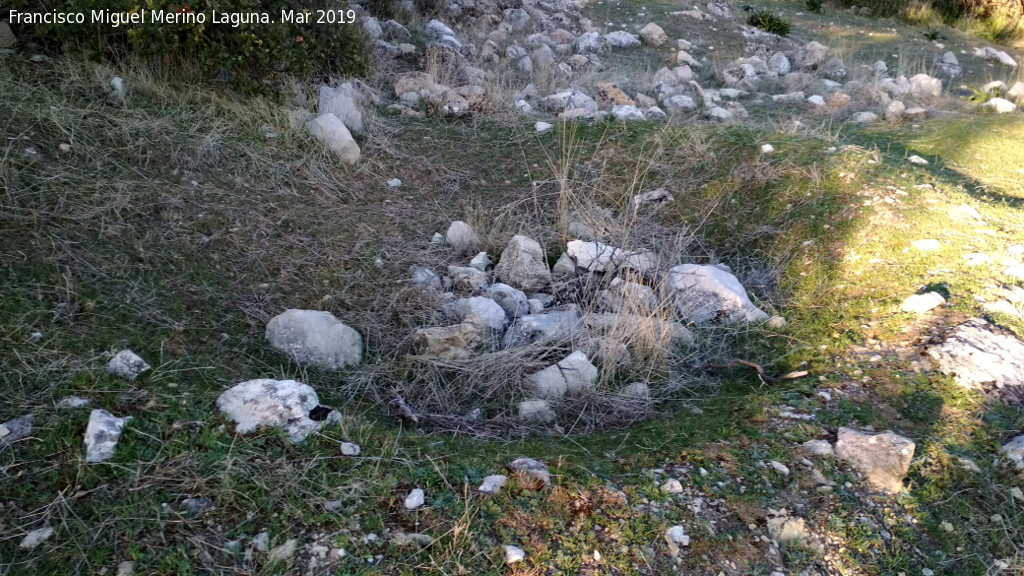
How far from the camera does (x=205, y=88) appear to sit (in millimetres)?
4219

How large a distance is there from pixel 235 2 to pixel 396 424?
9.33 ft

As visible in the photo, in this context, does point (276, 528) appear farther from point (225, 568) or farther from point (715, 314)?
point (715, 314)

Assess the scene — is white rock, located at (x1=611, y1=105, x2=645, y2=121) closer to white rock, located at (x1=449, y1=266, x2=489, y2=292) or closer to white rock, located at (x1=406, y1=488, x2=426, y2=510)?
white rock, located at (x1=449, y1=266, x2=489, y2=292)

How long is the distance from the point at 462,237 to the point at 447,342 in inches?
41.2

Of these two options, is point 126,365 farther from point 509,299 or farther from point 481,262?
point 481,262

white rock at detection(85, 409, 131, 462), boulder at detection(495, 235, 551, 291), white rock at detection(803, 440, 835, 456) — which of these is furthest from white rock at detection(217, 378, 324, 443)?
white rock at detection(803, 440, 835, 456)

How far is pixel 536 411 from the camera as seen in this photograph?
2529mm

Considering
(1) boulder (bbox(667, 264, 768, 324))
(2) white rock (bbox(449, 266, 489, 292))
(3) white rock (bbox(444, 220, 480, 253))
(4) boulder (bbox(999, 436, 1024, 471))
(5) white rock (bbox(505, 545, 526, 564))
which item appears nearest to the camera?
(5) white rock (bbox(505, 545, 526, 564))

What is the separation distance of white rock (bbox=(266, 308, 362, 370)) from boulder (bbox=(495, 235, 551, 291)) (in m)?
0.93

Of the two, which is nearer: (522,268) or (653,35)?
(522,268)

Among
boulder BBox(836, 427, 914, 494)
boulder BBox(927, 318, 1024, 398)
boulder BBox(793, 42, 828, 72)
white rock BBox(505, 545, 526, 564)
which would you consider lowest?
white rock BBox(505, 545, 526, 564)

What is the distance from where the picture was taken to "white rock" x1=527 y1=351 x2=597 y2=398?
265 centimetres

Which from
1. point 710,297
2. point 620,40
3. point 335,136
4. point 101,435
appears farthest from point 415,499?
point 620,40

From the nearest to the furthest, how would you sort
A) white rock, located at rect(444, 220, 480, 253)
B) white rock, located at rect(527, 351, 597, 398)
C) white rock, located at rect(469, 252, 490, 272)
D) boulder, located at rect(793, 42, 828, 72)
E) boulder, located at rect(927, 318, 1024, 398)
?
1. boulder, located at rect(927, 318, 1024, 398)
2. white rock, located at rect(527, 351, 597, 398)
3. white rock, located at rect(469, 252, 490, 272)
4. white rock, located at rect(444, 220, 480, 253)
5. boulder, located at rect(793, 42, 828, 72)
